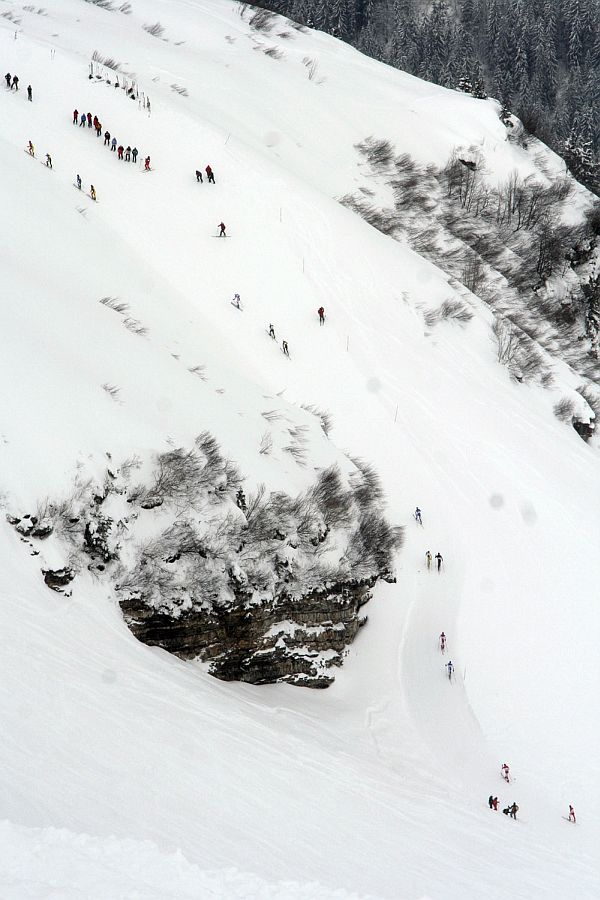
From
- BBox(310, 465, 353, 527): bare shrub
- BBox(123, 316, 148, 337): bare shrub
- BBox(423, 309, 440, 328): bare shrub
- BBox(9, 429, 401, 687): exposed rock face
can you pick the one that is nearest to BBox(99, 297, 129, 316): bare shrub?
BBox(123, 316, 148, 337): bare shrub

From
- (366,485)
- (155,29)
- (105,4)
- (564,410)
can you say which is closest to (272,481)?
(366,485)

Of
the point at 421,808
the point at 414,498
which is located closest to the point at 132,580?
the point at 421,808

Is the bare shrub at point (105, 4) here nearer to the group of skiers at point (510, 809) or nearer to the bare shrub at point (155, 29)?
the bare shrub at point (155, 29)

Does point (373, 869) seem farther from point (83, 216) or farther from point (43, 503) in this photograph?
point (83, 216)

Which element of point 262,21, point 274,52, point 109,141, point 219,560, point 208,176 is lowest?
point 219,560

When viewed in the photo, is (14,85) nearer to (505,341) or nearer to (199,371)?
(199,371)

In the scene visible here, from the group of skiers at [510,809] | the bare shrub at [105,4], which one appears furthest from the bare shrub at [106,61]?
the group of skiers at [510,809]

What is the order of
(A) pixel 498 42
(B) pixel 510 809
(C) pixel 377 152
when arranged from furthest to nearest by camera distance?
(A) pixel 498 42 < (C) pixel 377 152 < (B) pixel 510 809
